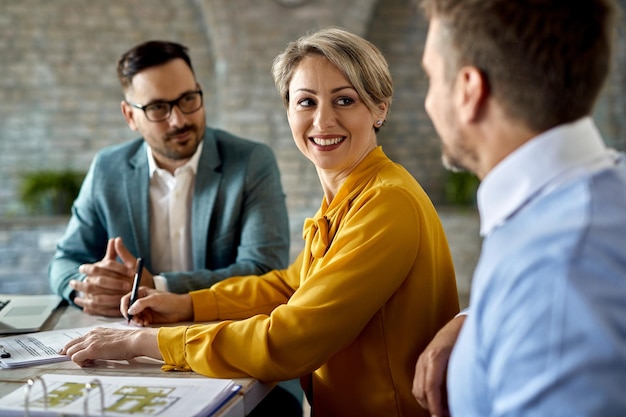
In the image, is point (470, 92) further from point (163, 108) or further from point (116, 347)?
point (163, 108)

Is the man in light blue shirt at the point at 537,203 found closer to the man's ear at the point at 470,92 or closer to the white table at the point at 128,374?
the man's ear at the point at 470,92

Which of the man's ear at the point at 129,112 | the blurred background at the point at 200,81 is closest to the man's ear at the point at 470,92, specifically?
the man's ear at the point at 129,112

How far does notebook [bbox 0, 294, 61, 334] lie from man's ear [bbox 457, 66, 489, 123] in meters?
1.33

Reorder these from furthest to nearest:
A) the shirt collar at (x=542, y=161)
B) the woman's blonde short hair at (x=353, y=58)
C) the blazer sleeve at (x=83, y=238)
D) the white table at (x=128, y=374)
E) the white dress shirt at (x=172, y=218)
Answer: the white dress shirt at (x=172, y=218) → the blazer sleeve at (x=83, y=238) → the woman's blonde short hair at (x=353, y=58) → the white table at (x=128, y=374) → the shirt collar at (x=542, y=161)

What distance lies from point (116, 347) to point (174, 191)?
1050mm

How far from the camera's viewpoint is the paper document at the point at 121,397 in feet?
3.87

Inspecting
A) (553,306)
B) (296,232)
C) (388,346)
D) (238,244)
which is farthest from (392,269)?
(296,232)

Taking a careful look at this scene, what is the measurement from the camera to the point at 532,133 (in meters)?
0.95

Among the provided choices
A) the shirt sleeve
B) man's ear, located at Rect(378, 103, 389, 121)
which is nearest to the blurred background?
man's ear, located at Rect(378, 103, 389, 121)

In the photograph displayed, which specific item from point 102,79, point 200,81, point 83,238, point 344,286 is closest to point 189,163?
point 83,238

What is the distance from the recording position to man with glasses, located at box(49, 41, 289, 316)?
93.4 inches

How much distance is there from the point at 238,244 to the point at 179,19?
350 cm

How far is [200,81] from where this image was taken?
5.43 meters

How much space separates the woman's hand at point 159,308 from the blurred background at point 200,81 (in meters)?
3.24
